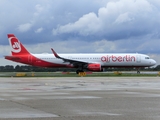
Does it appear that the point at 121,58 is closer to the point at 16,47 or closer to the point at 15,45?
the point at 16,47

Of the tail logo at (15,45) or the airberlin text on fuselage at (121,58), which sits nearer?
the airberlin text on fuselage at (121,58)

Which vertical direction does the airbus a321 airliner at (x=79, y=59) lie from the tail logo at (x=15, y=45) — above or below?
below

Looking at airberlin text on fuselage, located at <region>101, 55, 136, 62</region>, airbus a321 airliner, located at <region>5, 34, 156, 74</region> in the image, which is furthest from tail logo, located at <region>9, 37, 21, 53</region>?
airberlin text on fuselage, located at <region>101, 55, 136, 62</region>

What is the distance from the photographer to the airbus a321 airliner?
57062mm

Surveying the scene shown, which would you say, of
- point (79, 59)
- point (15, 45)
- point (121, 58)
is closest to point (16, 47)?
point (15, 45)

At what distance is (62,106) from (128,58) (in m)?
44.3

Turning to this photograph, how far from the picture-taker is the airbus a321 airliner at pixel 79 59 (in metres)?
57.1

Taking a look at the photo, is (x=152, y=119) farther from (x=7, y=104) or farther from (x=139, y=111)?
(x=7, y=104)

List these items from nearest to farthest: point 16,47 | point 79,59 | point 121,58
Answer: point 121,58
point 79,59
point 16,47

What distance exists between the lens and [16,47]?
59.8 metres

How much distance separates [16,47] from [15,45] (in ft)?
1.14

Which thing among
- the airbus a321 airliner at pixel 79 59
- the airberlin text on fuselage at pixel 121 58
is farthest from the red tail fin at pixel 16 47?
the airberlin text on fuselage at pixel 121 58

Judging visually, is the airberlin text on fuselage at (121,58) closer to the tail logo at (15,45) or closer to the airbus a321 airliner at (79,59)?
the airbus a321 airliner at (79,59)

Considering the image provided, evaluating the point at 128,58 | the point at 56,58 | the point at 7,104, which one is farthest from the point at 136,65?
the point at 7,104
